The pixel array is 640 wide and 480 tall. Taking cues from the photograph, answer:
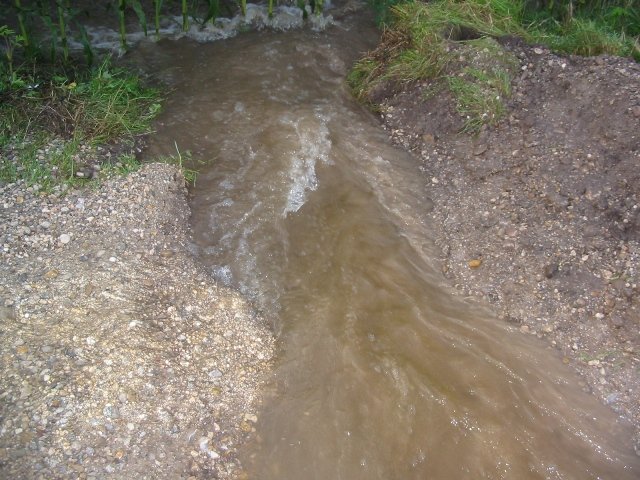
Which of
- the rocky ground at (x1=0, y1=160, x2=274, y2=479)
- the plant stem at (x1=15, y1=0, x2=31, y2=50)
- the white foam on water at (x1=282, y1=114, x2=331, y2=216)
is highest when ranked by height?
the plant stem at (x1=15, y1=0, x2=31, y2=50)

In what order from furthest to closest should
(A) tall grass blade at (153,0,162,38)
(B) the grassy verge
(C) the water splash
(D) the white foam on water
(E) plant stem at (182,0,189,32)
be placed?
(C) the water splash → (E) plant stem at (182,0,189,32) → (A) tall grass blade at (153,0,162,38) → (D) the white foam on water → (B) the grassy verge

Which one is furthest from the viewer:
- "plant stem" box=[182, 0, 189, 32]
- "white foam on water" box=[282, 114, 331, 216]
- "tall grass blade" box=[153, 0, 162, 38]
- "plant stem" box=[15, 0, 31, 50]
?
"plant stem" box=[182, 0, 189, 32]

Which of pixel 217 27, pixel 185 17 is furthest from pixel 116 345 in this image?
pixel 217 27

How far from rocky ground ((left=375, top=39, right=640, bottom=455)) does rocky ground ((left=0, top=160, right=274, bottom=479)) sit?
1780 millimetres

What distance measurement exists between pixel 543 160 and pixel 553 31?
2.16m

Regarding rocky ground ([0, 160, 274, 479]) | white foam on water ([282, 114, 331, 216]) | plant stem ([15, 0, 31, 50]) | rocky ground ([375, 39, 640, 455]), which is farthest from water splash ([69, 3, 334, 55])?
rocky ground ([0, 160, 274, 479])

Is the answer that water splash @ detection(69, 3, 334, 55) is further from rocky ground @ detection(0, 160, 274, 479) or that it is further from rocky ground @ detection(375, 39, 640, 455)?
rocky ground @ detection(0, 160, 274, 479)

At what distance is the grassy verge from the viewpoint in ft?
15.3

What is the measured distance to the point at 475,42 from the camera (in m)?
5.73

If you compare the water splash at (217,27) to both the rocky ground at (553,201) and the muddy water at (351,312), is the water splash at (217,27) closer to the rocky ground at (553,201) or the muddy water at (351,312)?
the muddy water at (351,312)

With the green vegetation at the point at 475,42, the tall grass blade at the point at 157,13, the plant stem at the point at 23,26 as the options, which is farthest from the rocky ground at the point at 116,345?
the green vegetation at the point at 475,42

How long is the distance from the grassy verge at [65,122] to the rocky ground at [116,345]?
230 millimetres

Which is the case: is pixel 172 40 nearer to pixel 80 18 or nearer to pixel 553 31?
pixel 80 18

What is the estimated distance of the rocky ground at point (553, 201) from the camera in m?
3.98
